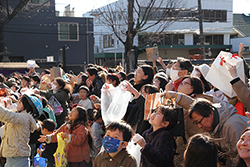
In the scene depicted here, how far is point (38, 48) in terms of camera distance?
102ft

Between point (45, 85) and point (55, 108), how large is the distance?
1.85 m

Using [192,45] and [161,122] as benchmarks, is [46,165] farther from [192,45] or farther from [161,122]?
[192,45]

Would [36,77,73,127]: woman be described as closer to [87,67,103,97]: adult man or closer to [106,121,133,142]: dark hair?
[87,67,103,97]: adult man

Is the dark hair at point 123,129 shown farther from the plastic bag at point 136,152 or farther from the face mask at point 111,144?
the plastic bag at point 136,152

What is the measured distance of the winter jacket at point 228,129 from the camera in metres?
3.01

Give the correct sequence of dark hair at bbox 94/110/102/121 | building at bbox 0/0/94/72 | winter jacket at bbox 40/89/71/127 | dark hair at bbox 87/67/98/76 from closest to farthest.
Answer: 1. dark hair at bbox 94/110/102/121
2. winter jacket at bbox 40/89/71/127
3. dark hair at bbox 87/67/98/76
4. building at bbox 0/0/94/72

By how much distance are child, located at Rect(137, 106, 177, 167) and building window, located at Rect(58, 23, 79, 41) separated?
30.1m

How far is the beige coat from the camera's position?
4.92m

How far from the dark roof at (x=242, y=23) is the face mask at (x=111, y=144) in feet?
146

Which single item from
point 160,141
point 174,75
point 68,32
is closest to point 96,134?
point 174,75

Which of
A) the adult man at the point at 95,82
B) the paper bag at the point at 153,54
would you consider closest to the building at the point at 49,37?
the paper bag at the point at 153,54

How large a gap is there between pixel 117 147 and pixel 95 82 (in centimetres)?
390

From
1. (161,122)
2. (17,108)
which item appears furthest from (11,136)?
(161,122)

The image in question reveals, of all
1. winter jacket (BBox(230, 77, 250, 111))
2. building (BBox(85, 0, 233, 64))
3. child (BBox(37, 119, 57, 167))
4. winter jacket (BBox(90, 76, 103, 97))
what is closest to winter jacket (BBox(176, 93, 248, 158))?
winter jacket (BBox(230, 77, 250, 111))
